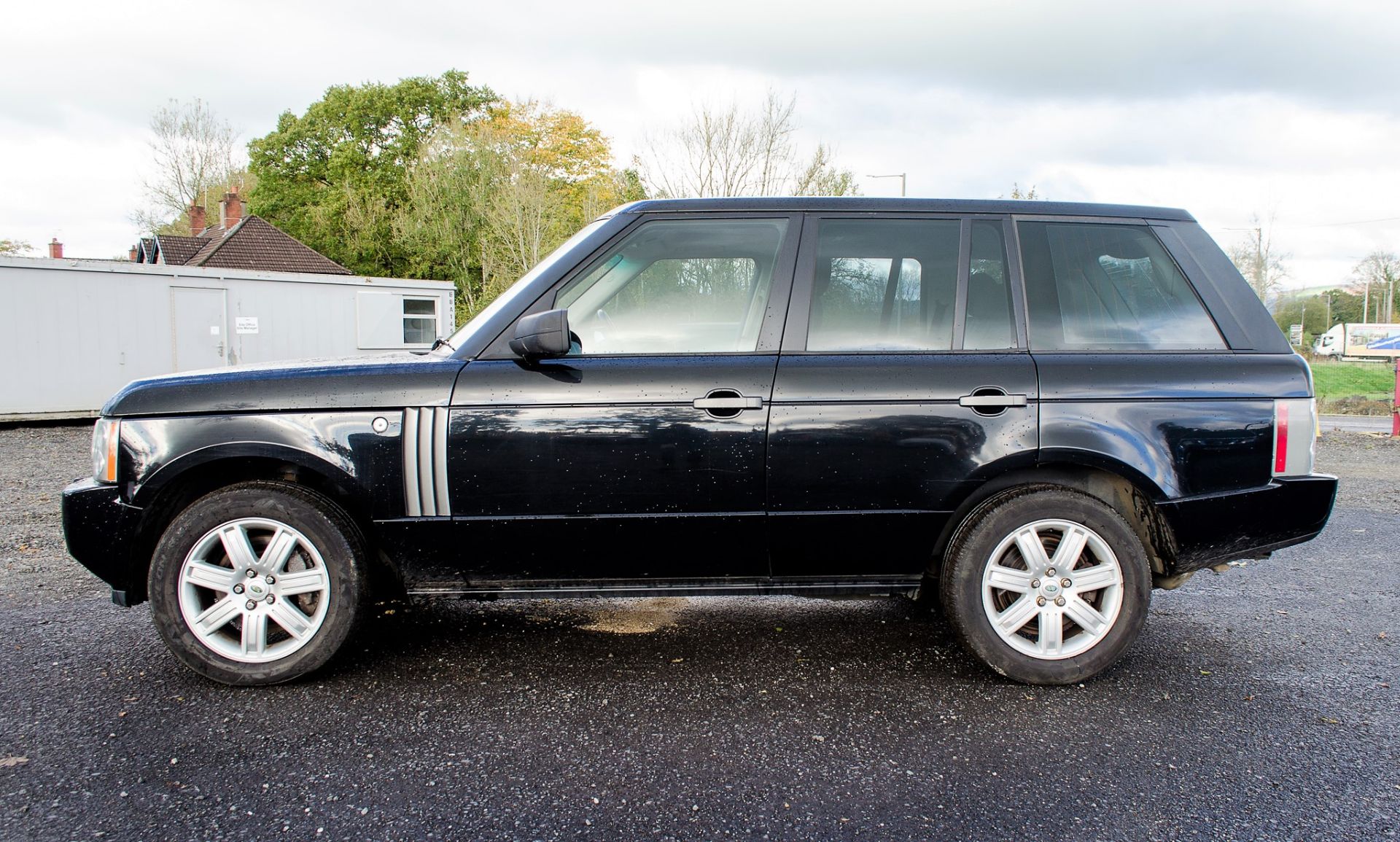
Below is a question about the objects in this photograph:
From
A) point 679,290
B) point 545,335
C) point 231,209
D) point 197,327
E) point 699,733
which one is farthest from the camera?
point 231,209

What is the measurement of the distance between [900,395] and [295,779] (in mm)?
2331

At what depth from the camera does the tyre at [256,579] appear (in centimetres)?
313

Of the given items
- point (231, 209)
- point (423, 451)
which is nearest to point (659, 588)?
point (423, 451)

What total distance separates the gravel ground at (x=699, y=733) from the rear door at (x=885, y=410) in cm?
58

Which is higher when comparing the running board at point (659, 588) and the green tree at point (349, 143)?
the green tree at point (349, 143)

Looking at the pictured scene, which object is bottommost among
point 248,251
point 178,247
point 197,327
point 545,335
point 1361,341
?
point 545,335

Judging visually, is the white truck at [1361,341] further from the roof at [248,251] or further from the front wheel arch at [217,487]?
the front wheel arch at [217,487]

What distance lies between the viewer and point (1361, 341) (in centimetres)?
6756

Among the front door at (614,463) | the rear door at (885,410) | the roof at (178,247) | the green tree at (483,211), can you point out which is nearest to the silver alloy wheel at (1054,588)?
the rear door at (885,410)

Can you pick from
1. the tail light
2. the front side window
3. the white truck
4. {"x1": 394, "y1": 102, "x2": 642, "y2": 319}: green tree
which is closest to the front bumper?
the front side window

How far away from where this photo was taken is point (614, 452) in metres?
3.13

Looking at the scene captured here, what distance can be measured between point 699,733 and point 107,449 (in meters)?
2.37

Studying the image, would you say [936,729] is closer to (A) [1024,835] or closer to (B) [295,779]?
(A) [1024,835]

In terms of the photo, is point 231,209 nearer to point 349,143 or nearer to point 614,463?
point 349,143
